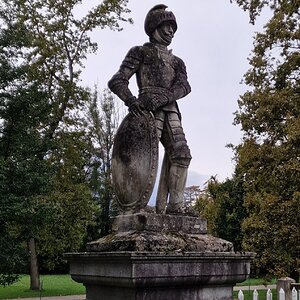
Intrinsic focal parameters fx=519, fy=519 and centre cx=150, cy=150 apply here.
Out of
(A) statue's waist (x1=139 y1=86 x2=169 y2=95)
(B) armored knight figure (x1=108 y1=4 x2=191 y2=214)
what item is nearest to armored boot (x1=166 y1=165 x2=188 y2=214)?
(B) armored knight figure (x1=108 y1=4 x2=191 y2=214)

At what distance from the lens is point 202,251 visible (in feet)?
15.8

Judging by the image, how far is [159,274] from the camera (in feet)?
14.4

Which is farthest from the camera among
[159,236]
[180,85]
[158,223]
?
[180,85]

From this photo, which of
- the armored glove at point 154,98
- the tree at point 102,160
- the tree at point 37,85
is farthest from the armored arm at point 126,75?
the tree at point 102,160

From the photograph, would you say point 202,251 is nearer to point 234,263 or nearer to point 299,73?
point 234,263

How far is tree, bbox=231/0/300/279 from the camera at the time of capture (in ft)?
53.2

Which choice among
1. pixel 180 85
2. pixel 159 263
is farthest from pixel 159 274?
pixel 180 85

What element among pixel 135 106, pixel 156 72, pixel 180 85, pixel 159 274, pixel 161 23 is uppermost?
pixel 161 23

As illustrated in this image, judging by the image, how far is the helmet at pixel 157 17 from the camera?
5574 millimetres

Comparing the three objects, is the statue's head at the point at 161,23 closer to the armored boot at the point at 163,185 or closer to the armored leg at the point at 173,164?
the armored leg at the point at 173,164

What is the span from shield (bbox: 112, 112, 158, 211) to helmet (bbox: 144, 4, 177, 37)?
112cm

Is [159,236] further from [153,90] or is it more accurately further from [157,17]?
[157,17]

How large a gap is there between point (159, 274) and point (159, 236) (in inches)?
16.0

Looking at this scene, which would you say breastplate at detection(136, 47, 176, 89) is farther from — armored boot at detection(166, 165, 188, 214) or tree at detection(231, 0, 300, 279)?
tree at detection(231, 0, 300, 279)
